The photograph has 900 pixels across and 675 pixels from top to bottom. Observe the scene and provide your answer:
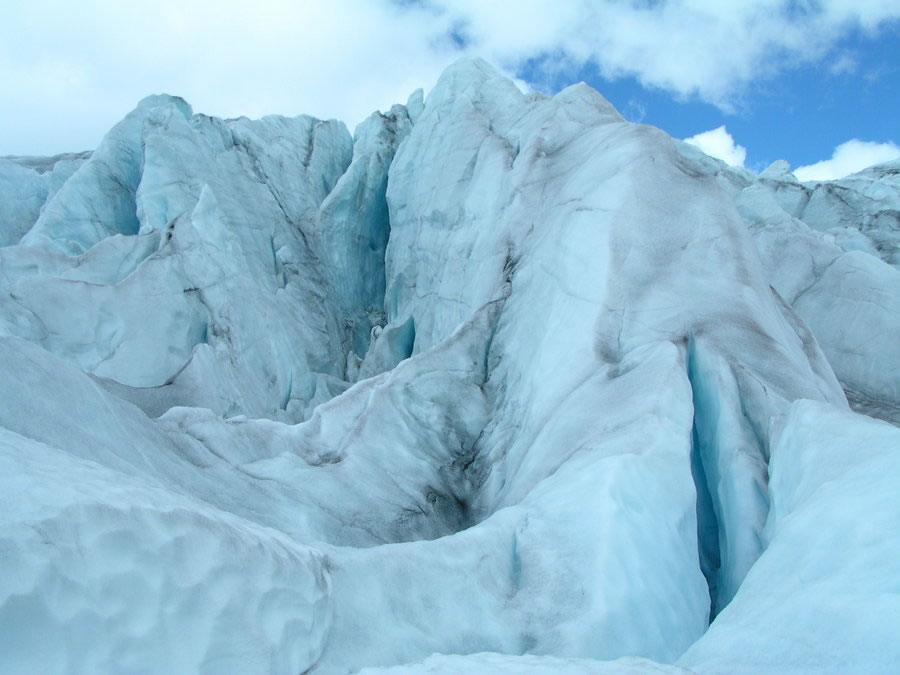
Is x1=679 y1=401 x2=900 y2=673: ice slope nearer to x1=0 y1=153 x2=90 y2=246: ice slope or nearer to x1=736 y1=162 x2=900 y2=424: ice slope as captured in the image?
x1=736 y1=162 x2=900 y2=424: ice slope

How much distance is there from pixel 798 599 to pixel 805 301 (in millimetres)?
11542

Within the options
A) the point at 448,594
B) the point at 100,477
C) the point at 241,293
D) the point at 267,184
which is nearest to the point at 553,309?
the point at 448,594

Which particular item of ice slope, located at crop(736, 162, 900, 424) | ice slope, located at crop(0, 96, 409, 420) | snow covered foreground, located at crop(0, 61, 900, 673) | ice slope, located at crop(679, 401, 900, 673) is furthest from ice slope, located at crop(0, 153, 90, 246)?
ice slope, located at crop(679, 401, 900, 673)

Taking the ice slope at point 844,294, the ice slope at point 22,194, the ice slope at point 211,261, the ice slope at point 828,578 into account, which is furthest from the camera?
the ice slope at point 22,194

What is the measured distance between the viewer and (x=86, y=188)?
15.0m

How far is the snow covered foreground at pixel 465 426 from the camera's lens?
260 centimetres

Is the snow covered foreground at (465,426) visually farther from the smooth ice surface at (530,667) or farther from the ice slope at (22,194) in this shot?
the ice slope at (22,194)

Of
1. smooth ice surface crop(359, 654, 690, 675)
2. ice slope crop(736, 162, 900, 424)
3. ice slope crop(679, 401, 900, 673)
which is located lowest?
smooth ice surface crop(359, 654, 690, 675)

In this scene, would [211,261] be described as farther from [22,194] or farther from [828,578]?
[828,578]

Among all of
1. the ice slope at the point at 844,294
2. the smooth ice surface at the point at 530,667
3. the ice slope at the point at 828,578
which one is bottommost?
the smooth ice surface at the point at 530,667

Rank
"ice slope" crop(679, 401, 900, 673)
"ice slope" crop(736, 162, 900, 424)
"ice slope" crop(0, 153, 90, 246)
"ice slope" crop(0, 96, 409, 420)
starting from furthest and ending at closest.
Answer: "ice slope" crop(0, 153, 90, 246), "ice slope" crop(736, 162, 900, 424), "ice slope" crop(0, 96, 409, 420), "ice slope" crop(679, 401, 900, 673)

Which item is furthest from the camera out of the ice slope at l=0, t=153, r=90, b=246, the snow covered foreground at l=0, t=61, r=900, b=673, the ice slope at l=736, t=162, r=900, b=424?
the ice slope at l=0, t=153, r=90, b=246

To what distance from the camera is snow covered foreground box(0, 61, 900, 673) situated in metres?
2.60

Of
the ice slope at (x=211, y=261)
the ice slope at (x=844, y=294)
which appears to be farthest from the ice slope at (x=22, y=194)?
the ice slope at (x=844, y=294)
